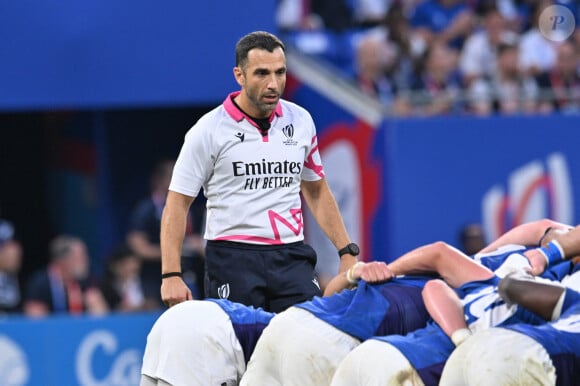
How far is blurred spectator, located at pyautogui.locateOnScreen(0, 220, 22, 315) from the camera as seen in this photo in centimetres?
1066

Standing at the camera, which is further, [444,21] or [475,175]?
Answer: [444,21]

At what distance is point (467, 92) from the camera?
1226 cm

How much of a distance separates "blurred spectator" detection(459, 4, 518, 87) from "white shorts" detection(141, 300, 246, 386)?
24.3 feet

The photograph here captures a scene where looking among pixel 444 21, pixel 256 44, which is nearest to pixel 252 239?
pixel 256 44

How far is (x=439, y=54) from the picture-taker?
40.0 feet

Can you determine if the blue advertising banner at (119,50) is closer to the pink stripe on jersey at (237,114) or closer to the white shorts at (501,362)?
the pink stripe on jersey at (237,114)

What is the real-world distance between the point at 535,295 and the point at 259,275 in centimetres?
199

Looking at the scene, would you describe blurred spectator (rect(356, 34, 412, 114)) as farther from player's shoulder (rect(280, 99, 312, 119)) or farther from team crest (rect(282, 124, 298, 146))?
team crest (rect(282, 124, 298, 146))

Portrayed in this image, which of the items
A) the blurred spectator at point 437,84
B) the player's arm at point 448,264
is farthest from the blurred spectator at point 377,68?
the player's arm at point 448,264

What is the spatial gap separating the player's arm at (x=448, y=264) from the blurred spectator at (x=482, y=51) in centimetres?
708

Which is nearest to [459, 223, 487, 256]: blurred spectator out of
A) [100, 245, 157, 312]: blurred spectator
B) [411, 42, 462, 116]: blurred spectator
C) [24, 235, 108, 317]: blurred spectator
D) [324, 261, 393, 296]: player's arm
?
[411, 42, 462, 116]: blurred spectator

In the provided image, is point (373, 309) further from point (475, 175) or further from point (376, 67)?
point (475, 175)

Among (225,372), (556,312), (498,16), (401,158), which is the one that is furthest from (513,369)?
(498,16)

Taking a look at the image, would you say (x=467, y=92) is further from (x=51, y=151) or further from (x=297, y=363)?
(x=297, y=363)
